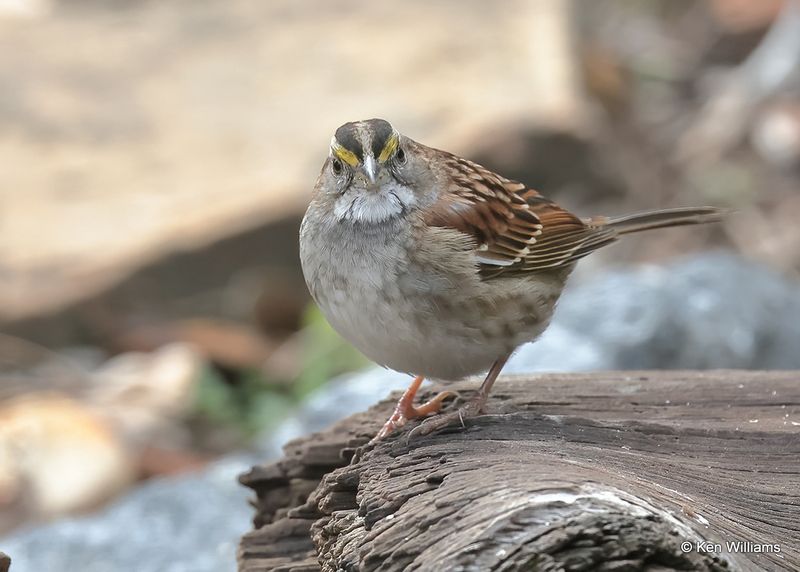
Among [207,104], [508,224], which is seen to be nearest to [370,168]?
[508,224]

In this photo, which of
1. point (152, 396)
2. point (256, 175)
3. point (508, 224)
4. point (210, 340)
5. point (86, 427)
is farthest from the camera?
point (256, 175)

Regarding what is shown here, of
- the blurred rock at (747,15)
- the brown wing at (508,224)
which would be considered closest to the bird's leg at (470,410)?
the brown wing at (508,224)

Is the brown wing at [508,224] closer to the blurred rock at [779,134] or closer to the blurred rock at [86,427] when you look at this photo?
the blurred rock at [86,427]

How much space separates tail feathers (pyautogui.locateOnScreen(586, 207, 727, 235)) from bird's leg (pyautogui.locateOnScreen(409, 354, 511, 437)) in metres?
0.84

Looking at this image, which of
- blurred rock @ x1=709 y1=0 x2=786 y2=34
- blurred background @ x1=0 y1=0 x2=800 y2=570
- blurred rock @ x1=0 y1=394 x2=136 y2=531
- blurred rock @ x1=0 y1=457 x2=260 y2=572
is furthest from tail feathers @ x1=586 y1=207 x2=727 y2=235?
blurred rock @ x1=709 y1=0 x2=786 y2=34

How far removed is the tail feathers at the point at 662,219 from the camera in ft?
13.6

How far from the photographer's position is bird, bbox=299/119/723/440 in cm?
338

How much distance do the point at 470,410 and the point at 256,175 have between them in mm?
4659

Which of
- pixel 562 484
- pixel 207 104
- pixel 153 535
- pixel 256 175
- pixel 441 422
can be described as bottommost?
pixel 562 484

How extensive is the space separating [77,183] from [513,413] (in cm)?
516

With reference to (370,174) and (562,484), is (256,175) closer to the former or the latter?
(370,174)

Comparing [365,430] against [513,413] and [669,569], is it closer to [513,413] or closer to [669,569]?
[513,413]

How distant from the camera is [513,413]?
3.49 m

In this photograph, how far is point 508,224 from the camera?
388 centimetres
